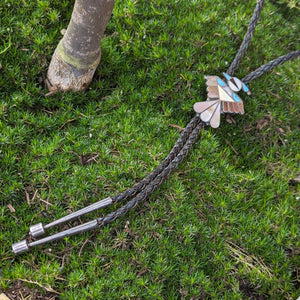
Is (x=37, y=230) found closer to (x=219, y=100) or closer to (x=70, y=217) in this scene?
(x=70, y=217)

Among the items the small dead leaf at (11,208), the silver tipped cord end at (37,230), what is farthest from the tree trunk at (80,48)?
the silver tipped cord end at (37,230)

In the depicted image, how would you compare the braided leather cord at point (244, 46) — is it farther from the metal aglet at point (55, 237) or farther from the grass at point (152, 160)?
the metal aglet at point (55, 237)

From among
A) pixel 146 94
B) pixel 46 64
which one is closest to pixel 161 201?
pixel 146 94

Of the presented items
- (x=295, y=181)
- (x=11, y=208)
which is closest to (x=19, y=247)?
(x=11, y=208)

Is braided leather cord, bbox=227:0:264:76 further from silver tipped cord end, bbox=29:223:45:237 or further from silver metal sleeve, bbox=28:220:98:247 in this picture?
silver tipped cord end, bbox=29:223:45:237

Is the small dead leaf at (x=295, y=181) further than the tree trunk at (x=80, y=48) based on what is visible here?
Yes

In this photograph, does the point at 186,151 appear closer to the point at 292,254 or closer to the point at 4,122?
the point at 292,254

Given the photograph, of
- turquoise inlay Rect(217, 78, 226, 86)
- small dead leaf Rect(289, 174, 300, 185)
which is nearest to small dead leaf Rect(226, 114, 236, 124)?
turquoise inlay Rect(217, 78, 226, 86)
